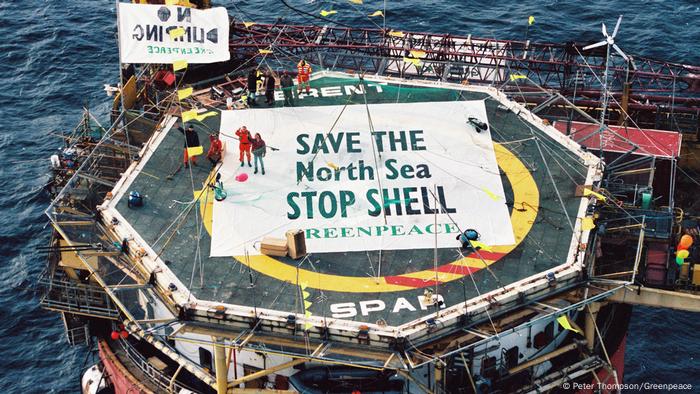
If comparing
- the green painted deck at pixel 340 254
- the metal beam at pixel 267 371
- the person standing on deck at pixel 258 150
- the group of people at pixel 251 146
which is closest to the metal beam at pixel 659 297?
the green painted deck at pixel 340 254

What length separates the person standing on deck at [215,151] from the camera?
62.6m

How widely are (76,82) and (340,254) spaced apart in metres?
57.5

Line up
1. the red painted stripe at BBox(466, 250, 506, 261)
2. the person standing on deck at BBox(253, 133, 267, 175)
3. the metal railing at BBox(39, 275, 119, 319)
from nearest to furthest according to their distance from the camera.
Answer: the red painted stripe at BBox(466, 250, 506, 261) < the metal railing at BBox(39, 275, 119, 319) < the person standing on deck at BBox(253, 133, 267, 175)

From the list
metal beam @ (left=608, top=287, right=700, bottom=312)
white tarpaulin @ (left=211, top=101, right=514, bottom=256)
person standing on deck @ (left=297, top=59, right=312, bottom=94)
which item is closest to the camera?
metal beam @ (left=608, top=287, right=700, bottom=312)

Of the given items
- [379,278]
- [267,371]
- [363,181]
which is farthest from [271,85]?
[267,371]

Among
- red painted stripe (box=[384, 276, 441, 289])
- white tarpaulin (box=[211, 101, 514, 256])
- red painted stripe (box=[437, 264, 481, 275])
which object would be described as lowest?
red painted stripe (box=[384, 276, 441, 289])

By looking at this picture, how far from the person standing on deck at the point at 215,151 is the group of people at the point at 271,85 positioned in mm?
5815

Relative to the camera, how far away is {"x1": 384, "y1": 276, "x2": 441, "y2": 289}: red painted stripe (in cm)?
5414

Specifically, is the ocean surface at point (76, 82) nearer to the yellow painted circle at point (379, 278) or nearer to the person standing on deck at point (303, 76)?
the yellow painted circle at point (379, 278)

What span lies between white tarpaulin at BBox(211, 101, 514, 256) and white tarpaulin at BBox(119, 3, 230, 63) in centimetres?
583

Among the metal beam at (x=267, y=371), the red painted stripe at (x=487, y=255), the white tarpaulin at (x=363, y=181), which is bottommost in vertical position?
the metal beam at (x=267, y=371)

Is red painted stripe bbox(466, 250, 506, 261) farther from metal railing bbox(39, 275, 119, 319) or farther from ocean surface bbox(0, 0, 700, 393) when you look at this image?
ocean surface bbox(0, 0, 700, 393)

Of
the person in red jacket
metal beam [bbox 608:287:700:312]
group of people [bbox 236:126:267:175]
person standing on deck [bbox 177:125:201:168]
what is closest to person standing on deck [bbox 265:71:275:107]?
group of people [bbox 236:126:267:175]

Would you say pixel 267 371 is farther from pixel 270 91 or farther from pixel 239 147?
pixel 270 91
